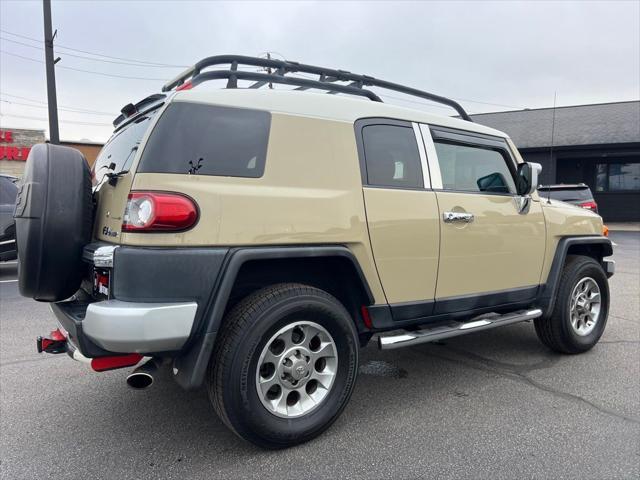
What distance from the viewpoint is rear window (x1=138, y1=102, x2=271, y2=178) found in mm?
2402

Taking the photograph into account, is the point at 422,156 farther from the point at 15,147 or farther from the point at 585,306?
the point at 15,147

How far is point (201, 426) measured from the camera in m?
2.99

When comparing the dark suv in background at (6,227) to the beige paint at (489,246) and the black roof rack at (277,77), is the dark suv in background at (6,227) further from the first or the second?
the beige paint at (489,246)

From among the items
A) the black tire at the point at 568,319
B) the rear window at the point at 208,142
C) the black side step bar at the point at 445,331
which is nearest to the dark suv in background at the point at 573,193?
the black tire at the point at 568,319

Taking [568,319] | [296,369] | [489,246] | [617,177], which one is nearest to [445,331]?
[489,246]

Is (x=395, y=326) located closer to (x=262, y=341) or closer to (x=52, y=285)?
(x=262, y=341)

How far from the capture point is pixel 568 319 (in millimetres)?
4199

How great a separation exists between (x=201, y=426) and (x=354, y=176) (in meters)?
1.83

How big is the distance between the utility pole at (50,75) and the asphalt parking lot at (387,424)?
9.74m

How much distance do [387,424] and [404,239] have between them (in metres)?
1.18

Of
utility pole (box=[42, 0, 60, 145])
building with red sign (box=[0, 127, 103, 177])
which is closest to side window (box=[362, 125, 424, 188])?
utility pole (box=[42, 0, 60, 145])

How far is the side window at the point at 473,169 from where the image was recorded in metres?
3.49

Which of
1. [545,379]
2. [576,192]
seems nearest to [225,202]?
[545,379]

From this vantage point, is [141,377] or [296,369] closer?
[141,377]
